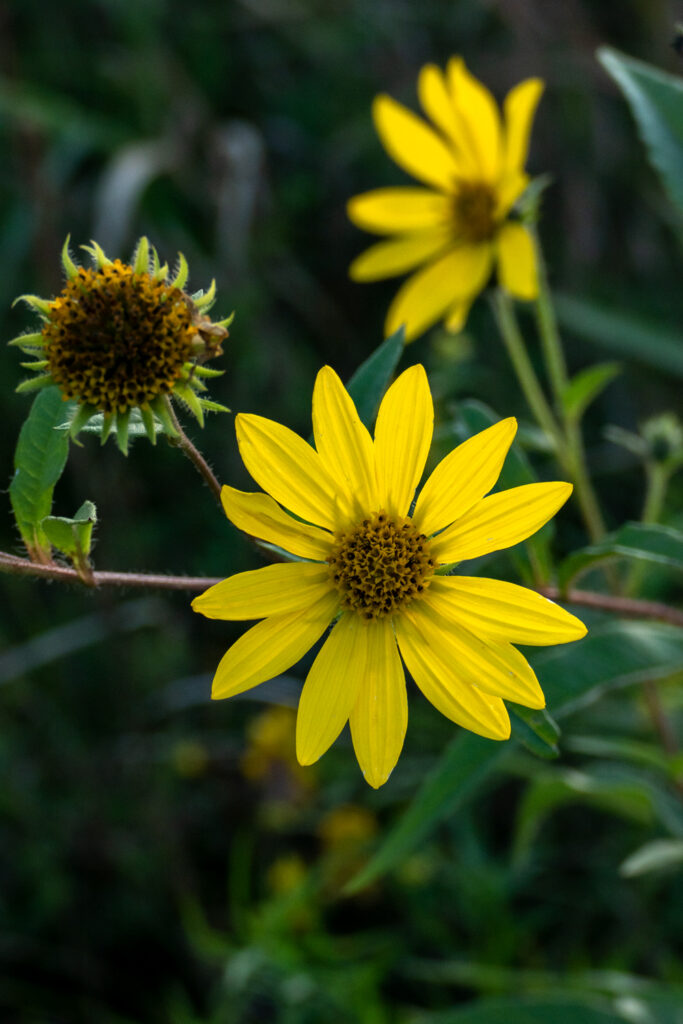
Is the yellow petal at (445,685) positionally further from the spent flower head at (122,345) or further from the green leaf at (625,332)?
the green leaf at (625,332)

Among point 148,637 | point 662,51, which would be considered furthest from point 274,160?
point 148,637

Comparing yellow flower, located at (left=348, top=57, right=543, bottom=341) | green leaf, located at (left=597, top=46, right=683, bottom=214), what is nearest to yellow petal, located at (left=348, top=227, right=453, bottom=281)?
yellow flower, located at (left=348, top=57, right=543, bottom=341)

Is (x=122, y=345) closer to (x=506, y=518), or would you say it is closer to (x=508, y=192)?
(x=506, y=518)

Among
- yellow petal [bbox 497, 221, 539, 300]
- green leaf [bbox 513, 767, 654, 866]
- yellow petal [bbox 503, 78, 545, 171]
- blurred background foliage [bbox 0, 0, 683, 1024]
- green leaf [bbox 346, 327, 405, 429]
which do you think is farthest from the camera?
blurred background foliage [bbox 0, 0, 683, 1024]

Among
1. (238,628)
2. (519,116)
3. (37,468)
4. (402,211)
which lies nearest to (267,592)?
(37,468)

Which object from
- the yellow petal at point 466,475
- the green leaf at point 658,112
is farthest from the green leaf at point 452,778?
the green leaf at point 658,112

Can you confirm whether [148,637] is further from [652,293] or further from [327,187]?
[652,293]

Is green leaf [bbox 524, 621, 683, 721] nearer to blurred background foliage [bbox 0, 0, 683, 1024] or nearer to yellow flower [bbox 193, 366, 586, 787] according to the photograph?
blurred background foliage [bbox 0, 0, 683, 1024]
